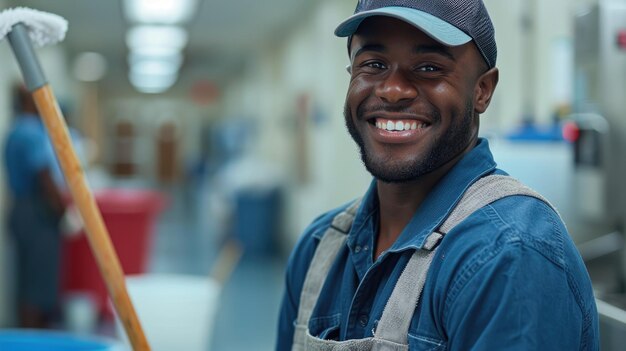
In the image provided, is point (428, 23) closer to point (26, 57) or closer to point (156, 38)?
point (26, 57)

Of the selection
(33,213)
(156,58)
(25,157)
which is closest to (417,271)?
(25,157)

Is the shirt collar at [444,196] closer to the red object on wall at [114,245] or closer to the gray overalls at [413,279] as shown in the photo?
the gray overalls at [413,279]

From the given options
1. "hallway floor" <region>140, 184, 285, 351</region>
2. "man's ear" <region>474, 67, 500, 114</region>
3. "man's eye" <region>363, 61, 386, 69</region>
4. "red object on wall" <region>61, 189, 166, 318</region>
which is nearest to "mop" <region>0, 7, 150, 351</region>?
"man's eye" <region>363, 61, 386, 69</region>

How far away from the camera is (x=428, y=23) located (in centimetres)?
101

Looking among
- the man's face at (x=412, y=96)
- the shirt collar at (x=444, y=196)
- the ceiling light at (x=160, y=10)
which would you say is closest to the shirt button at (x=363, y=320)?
the shirt collar at (x=444, y=196)

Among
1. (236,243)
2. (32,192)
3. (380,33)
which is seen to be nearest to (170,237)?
(236,243)

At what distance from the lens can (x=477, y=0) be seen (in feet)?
3.57

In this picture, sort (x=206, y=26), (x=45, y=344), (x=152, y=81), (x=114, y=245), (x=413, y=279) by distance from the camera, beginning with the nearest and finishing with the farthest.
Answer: (x=413, y=279) → (x=45, y=344) → (x=114, y=245) → (x=206, y=26) → (x=152, y=81)

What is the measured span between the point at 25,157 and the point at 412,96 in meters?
3.65

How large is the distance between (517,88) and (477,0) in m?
2.43

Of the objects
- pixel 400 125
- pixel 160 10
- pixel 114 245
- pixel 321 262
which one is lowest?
pixel 114 245

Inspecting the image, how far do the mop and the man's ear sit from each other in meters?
0.68

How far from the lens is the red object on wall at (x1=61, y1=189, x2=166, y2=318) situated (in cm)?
496

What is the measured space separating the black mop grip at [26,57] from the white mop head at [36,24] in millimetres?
14
